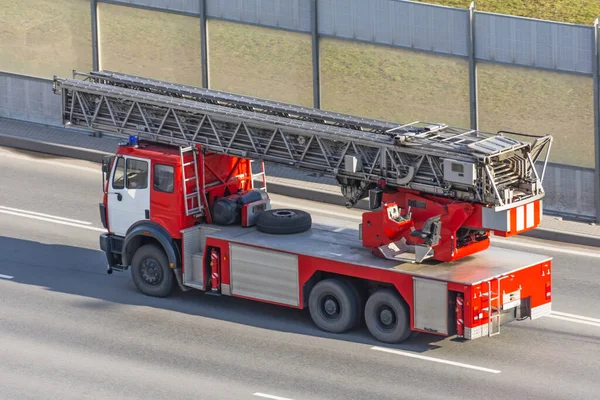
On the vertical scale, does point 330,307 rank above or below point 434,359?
above

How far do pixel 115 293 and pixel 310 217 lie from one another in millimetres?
3924

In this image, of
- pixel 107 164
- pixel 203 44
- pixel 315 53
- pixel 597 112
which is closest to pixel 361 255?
pixel 107 164

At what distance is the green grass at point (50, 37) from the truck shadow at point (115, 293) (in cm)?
871

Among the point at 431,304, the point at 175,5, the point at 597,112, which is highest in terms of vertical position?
the point at 175,5

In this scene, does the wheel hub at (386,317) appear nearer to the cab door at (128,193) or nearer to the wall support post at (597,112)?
the cab door at (128,193)

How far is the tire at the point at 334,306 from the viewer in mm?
21906

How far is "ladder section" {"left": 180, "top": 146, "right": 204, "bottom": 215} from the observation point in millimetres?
23438

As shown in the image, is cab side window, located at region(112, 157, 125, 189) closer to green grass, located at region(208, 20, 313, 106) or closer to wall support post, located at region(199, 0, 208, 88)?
green grass, located at region(208, 20, 313, 106)

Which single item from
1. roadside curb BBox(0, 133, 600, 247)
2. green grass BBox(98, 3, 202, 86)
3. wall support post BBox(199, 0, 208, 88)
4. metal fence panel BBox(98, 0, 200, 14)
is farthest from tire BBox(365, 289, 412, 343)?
metal fence panel BBox(98, 0, 200, 14)

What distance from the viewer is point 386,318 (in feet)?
70.9

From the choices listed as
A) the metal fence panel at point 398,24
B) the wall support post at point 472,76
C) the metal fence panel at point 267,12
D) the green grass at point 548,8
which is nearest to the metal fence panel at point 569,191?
the wall support post at point 472,76

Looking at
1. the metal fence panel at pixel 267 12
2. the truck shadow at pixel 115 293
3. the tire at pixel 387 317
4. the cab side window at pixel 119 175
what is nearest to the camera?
the tire at pixel 387 317

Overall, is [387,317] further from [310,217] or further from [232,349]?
[310,217]

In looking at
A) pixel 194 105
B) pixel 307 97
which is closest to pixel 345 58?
pixel 307 97
